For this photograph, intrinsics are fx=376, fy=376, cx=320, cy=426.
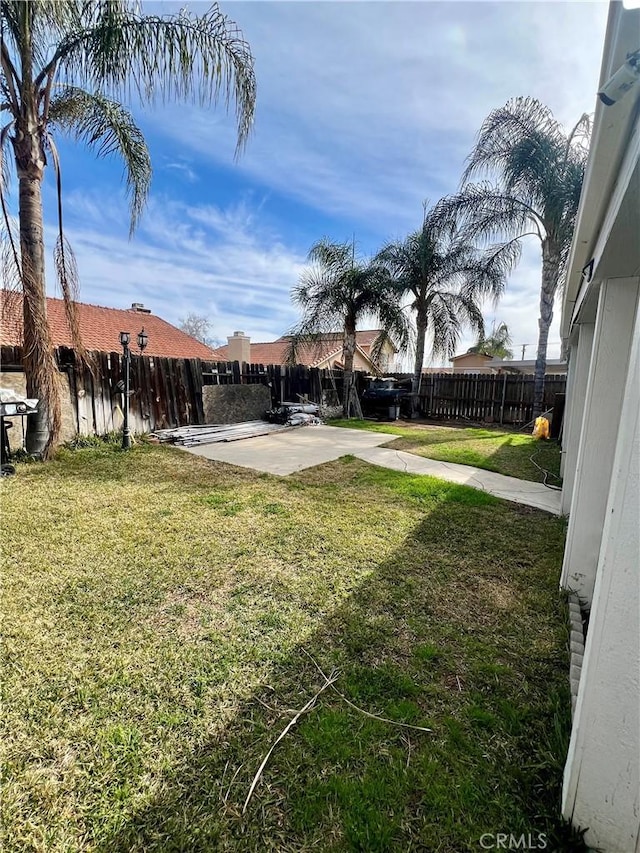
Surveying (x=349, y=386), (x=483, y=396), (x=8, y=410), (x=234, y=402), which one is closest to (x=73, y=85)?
(x=8, y=410)

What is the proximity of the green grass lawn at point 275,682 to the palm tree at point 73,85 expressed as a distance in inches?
117

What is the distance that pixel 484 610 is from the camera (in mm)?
2309

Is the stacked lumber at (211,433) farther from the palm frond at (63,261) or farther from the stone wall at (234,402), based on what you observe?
the palm frond at (63,261)

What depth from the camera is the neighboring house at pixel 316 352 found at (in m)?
12.6

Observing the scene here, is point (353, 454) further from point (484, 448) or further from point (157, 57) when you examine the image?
point (157, 57)

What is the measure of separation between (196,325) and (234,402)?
30.7 meters

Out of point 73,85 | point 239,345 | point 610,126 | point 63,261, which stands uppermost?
point 73,85

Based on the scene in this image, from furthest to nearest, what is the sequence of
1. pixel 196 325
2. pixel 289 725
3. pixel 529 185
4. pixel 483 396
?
pixel 196 325, pixel 483 396, pixel 529 185, pixel 289 725

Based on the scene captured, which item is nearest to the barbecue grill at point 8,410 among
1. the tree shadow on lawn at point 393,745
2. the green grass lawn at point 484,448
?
the tree shadow on lawn at point 393,745

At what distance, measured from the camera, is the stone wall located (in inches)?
357

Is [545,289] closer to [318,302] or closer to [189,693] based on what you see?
[318,302]

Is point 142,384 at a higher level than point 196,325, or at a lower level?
lower

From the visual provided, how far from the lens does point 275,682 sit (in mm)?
1739
